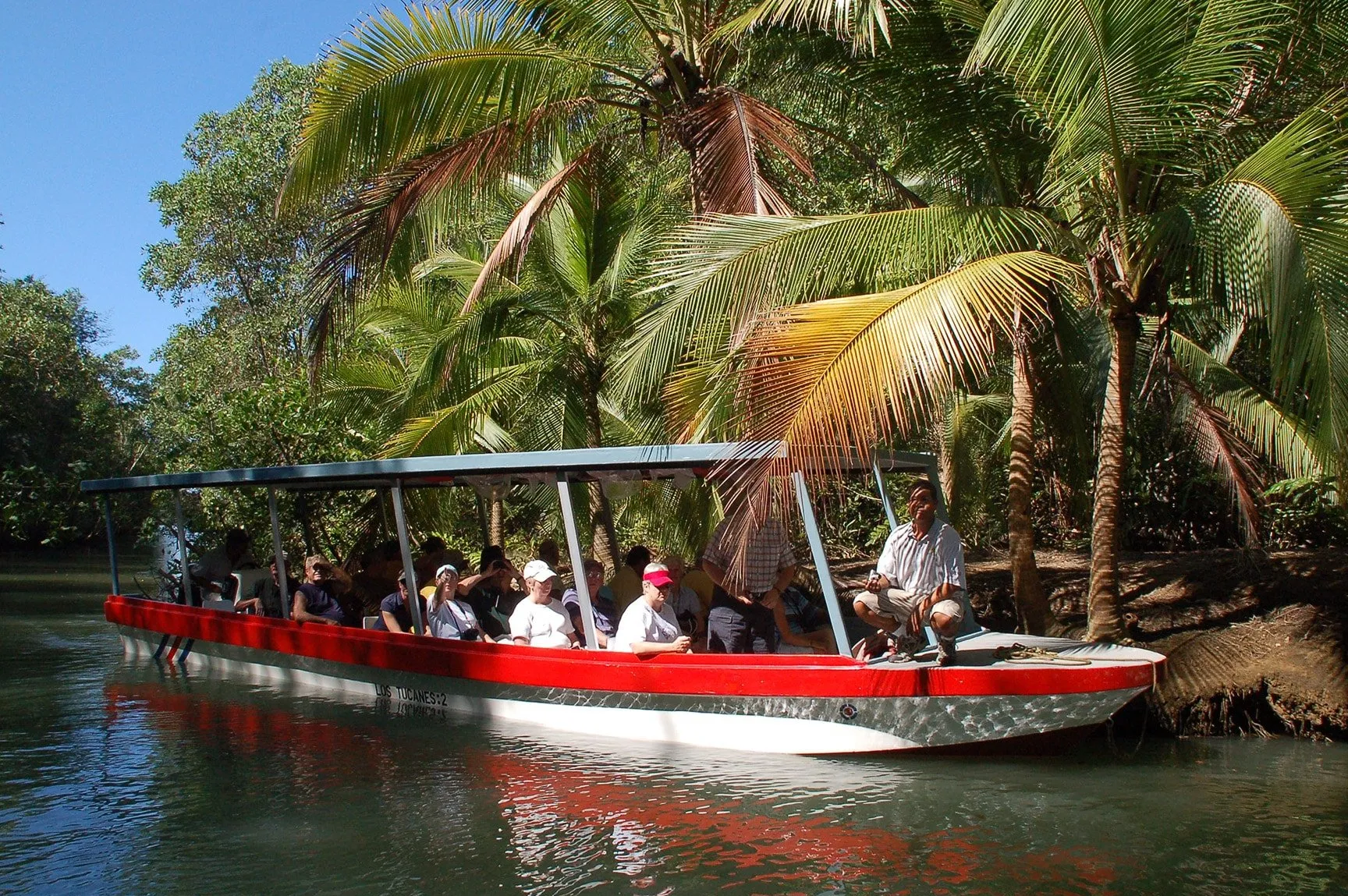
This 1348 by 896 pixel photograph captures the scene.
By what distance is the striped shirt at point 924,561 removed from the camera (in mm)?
8359

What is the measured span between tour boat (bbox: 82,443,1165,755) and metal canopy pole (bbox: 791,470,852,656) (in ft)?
0.05

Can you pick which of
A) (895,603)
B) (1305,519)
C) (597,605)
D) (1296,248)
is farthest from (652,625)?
(1305,519)

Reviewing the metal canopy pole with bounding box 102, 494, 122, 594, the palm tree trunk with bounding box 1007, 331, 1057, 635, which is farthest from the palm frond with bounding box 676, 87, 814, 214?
the metal canopy pole with bounding box 102, 494, 122, 594

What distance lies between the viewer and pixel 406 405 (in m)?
15.3

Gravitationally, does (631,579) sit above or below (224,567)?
below

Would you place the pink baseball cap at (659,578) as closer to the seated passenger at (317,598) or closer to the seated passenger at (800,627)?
the seated passenger at (800,627)

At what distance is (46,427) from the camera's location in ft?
137

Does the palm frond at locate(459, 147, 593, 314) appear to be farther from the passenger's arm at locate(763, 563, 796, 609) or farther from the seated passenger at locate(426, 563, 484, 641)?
the passenger's arm at locate(763, 563, 796, 609)

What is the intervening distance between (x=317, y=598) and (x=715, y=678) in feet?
16.7

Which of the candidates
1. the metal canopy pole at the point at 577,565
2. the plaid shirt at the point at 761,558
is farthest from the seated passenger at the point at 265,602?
the plaid shirt at the point at 761,558

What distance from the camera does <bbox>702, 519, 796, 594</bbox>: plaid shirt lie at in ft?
29.2

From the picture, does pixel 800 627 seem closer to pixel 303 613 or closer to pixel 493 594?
pixel 493 594

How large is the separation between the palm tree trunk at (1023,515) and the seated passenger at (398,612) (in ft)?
17.8

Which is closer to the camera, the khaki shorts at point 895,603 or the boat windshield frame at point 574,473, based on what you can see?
the boat windshield frame at point 574,473
